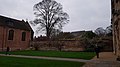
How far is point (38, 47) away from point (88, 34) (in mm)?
11376

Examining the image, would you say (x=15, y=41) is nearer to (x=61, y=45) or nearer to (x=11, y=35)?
(x=11, y=35)

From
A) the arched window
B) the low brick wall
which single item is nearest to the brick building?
the arched window

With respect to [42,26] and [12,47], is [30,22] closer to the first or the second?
[42,26]

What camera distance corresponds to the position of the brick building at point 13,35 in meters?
33.3

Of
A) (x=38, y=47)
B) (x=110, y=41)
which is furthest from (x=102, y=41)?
(x=38, y=47)

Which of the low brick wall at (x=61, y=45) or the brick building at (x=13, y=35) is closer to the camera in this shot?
the brick building at (x=13, y=35)

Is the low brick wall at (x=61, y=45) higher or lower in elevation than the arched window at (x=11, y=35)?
lower

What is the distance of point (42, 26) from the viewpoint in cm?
4322

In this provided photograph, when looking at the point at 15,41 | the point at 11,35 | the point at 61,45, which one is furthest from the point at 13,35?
the point at 61,45

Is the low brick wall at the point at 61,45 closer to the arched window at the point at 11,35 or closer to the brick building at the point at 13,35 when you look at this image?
the brick building at the point at 13,35

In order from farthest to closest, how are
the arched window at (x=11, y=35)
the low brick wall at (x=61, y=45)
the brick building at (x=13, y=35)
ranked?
the arched window at (x=11, y=35), the low brick wall at (x=61, y=45), the brick building at (x=13, y=35)

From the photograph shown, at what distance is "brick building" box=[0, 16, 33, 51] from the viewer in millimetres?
33338

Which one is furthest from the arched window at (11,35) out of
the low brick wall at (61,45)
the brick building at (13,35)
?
the low brick wall at (61,45)

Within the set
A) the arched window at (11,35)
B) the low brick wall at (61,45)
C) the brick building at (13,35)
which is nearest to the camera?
the brick building at (13,35)
